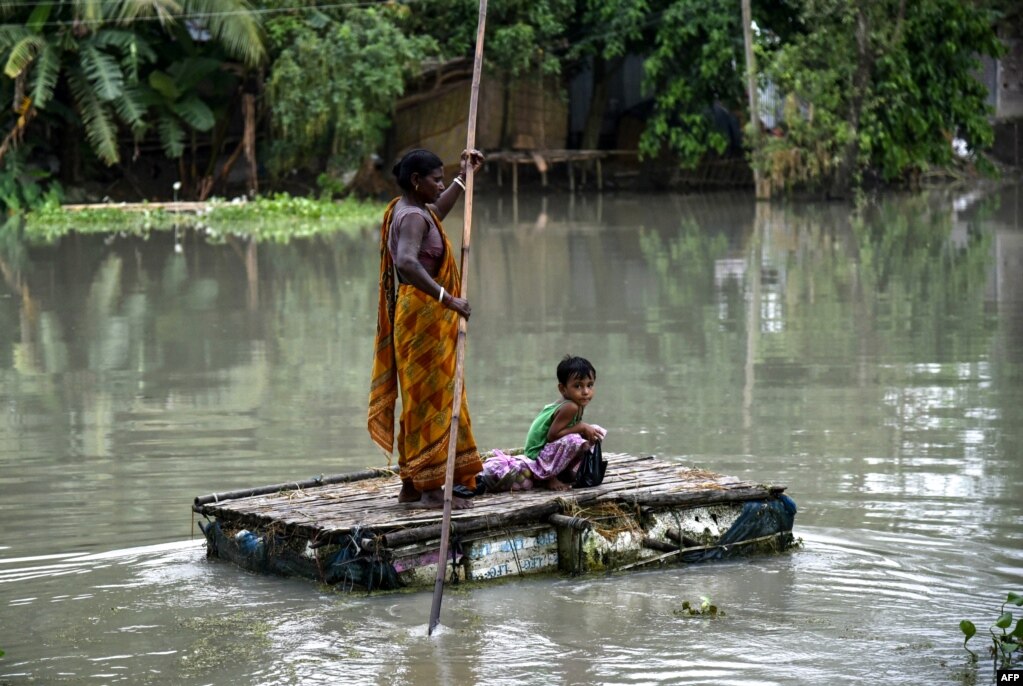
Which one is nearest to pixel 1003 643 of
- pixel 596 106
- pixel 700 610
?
pixel 700 610

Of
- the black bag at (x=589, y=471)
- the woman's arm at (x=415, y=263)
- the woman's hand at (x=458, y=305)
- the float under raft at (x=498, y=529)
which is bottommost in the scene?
the float under raft at (x=498, y=529)

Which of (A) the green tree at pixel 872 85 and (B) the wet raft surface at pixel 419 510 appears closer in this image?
(B) the wet raft surface at pixel 419 510

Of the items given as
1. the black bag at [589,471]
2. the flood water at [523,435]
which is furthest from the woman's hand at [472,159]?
the flood water at [523,435]

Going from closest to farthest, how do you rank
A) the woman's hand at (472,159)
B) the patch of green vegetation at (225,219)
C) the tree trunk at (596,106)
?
the woman's hand at (472,159) → the patch of green vegetation at (225,219) → the tree trunk at (596,106)

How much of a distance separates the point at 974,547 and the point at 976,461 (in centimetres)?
145

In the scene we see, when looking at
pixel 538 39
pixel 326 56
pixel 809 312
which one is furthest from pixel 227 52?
pixel 809 312

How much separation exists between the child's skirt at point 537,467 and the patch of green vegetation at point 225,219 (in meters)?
14.4

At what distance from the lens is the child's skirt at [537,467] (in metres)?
5.53

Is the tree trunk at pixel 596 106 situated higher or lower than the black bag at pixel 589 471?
higher

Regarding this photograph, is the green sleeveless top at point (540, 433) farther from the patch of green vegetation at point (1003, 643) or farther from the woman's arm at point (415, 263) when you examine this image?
the patch of green vegetation at point (1003, 643)

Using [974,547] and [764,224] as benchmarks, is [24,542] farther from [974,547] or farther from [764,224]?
[764,224]

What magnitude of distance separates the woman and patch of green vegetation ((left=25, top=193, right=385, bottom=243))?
14.5 meters

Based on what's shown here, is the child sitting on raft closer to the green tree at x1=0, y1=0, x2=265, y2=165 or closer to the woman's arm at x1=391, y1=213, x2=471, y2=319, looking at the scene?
the woman's arm at x1=391, y1=213, x2=471, y2=319

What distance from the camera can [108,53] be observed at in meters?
24.3
